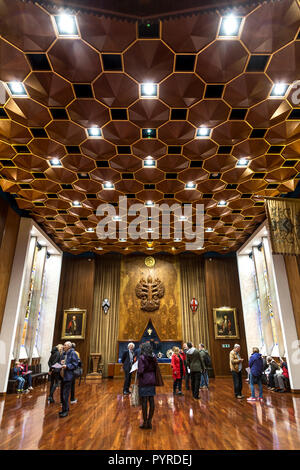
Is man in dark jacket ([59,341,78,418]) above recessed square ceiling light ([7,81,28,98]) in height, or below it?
below

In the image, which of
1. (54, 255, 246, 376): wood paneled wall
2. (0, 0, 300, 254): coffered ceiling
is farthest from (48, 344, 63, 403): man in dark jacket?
(54, 255, 246, 376): wood paneled wall

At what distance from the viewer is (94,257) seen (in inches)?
682

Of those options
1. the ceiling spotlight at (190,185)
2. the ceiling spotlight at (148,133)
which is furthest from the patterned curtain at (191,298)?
the ceiling spotlight at (148,133)

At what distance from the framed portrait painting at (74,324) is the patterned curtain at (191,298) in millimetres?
5631

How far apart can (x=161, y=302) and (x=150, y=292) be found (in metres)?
0.87

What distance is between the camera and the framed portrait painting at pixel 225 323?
1560 cm

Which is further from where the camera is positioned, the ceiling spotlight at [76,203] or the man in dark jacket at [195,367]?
the ceiling spotlight at [76,203]

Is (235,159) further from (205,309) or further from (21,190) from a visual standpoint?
(205,309)

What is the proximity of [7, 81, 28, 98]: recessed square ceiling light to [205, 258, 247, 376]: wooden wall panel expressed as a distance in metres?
13.3

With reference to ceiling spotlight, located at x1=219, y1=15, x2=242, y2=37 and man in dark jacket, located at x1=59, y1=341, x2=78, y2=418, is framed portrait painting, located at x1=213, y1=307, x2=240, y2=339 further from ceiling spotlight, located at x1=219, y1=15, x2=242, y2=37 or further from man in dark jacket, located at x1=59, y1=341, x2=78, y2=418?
ceiling spotlight, located at x1=219, y1=15, x2=242, y2=37

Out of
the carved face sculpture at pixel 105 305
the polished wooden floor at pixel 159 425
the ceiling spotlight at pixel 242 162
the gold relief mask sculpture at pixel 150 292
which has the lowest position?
the polished wooden floor at pixel 159 425

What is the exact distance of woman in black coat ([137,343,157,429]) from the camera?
5.11 metres

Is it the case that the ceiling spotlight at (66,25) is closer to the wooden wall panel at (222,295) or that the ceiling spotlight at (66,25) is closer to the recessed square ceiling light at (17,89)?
the recessed square ceiling light at (17,89)

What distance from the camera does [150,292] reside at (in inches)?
671
